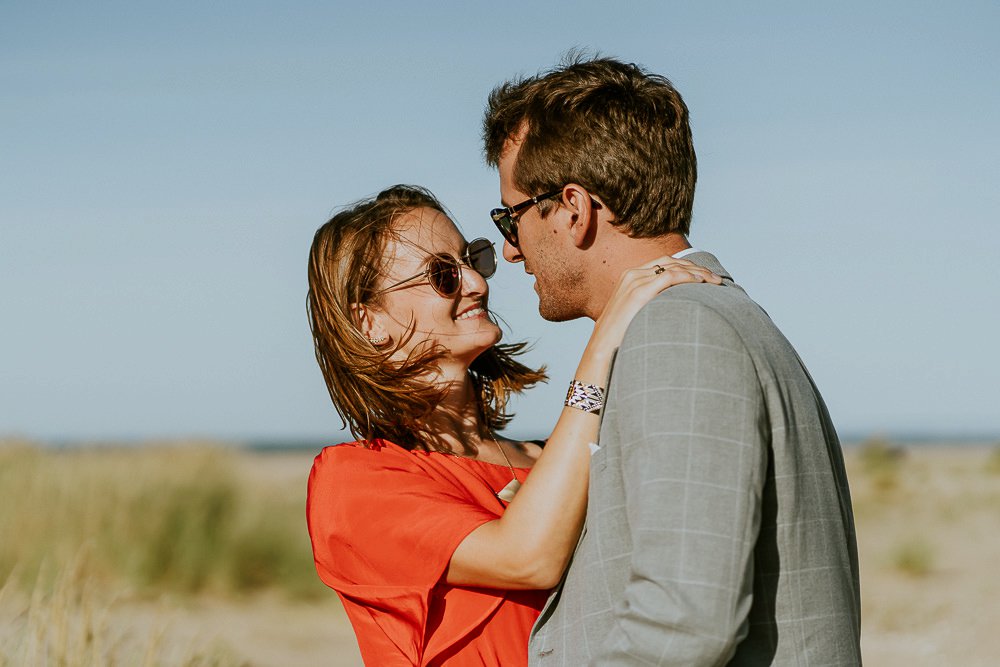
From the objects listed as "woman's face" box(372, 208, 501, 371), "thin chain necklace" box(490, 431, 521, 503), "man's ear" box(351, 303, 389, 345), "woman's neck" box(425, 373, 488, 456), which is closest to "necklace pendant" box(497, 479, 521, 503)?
"thin chain necklace" box(490, 431, 521, 503)

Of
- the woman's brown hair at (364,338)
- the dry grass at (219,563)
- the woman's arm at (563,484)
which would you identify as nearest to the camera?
the woman's arm at (563,484)

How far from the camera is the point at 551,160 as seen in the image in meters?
2.67

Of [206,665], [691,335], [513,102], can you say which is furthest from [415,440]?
[206,665]

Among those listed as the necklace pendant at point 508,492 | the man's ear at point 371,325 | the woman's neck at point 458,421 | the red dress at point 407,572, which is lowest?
the red dress at point 407,572

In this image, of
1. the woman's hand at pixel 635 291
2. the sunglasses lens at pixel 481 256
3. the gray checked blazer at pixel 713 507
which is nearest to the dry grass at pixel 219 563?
the sunglasses lens at pixel 481 256

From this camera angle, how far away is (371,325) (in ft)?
10.8

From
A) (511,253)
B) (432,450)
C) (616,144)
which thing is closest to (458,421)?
(432,450)

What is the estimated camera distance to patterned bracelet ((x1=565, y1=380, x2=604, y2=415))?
7.69 ft

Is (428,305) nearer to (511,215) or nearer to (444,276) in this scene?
(444,276)

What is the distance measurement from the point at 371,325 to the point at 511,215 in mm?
706

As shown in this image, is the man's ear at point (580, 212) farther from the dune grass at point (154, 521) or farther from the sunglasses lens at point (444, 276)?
the dune grass at point (154, 521)

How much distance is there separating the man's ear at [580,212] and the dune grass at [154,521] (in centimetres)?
797

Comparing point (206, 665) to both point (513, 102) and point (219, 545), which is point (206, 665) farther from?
point (219, 545)

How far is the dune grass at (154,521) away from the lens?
989 cm
